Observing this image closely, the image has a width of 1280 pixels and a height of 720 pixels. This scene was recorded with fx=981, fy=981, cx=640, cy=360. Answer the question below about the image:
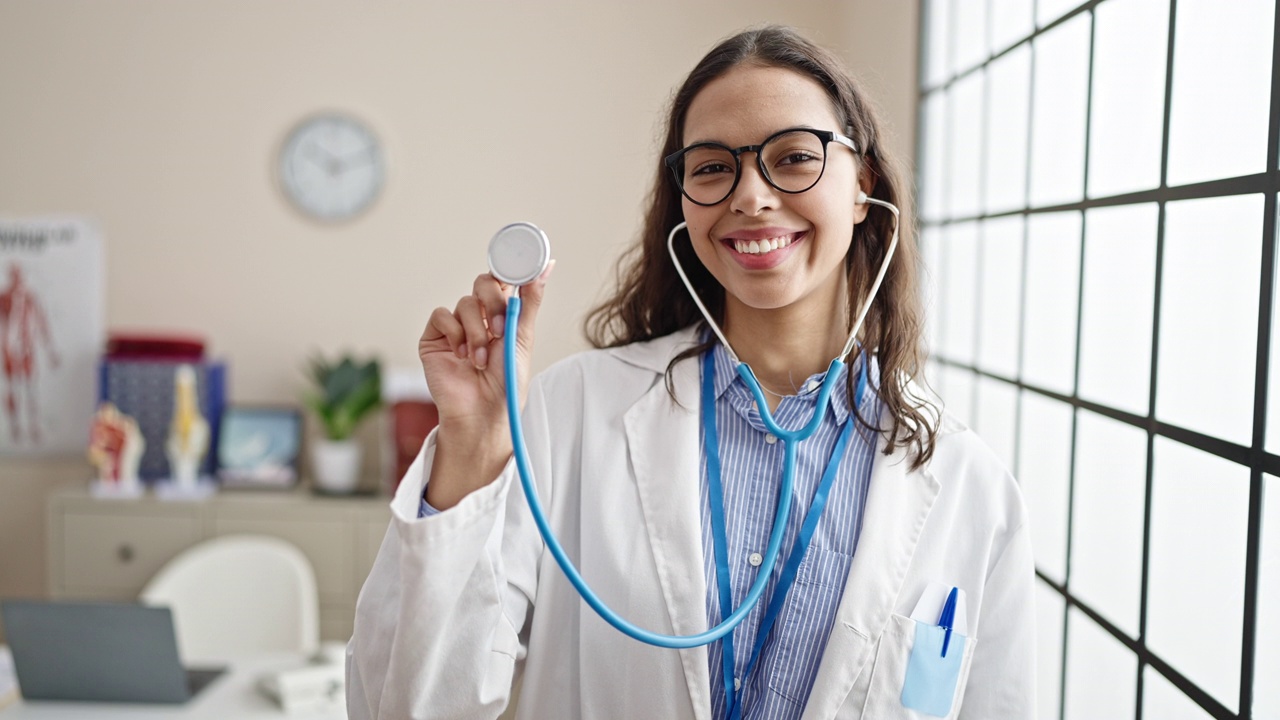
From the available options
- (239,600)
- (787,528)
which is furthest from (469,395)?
(239,600)

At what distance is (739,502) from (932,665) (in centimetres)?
27

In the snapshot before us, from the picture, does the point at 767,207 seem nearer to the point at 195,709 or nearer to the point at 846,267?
the point at 846,267

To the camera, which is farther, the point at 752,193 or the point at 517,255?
the point at 752,193

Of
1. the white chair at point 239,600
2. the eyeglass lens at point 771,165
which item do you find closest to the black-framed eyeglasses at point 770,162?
the eyeglass lens at point 771,165

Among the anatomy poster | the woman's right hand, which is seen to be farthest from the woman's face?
the anatomy poster

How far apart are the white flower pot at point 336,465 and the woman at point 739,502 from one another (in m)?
2.22

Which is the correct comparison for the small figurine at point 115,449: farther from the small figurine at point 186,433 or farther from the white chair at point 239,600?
the white chair at point 239,600

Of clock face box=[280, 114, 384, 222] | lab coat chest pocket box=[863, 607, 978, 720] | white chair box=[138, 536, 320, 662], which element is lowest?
white chair box=[138, 536, 320, 662]

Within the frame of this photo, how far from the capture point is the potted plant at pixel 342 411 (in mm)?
3240

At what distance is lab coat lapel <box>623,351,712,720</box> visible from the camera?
1053mm

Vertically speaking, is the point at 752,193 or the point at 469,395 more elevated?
the point at 752,193

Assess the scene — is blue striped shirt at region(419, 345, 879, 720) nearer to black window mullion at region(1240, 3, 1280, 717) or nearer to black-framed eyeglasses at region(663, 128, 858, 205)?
black-framed eyeglasses at region(663, 128, 858, 205)

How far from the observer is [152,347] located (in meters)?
3.26

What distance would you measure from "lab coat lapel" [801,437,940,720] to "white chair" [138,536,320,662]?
2.04 metres
